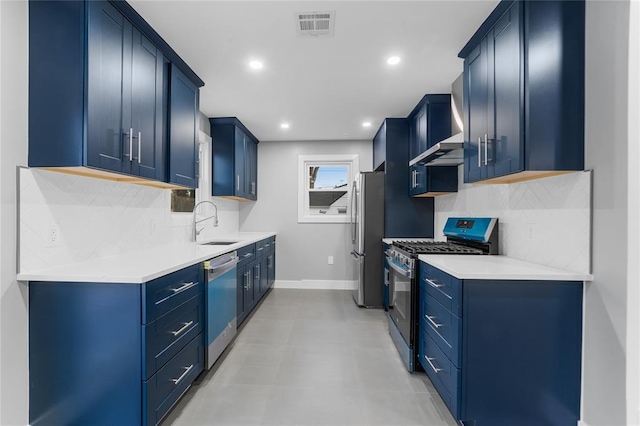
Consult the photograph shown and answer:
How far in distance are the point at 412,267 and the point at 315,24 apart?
1862mm

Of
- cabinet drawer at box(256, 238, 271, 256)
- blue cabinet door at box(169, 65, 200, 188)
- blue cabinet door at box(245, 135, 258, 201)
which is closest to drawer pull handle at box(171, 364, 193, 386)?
blue cabinet door at box(169, 65, 200, 188)

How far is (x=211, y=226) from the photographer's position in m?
3.82

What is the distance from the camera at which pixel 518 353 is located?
1633 millimetres

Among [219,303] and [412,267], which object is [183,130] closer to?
[219,303]

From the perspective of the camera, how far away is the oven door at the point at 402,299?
7.78ft

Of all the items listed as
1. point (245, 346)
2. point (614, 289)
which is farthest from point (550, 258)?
point (245, 346)

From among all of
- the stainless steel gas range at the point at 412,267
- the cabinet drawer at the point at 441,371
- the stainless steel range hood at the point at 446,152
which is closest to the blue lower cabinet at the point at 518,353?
the cabinet drawer at the point at 441,371

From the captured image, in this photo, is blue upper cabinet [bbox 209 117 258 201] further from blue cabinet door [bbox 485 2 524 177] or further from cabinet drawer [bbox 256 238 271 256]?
blue cabinet door [bbox 485 2 524 177]

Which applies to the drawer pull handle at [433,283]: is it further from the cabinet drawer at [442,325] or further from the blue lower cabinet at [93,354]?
the blue lower cabinet at [93,354]

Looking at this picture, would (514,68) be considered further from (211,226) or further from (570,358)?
(211,226)

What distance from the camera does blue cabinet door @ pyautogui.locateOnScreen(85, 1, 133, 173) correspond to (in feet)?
5.09

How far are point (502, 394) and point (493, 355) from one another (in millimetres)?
212

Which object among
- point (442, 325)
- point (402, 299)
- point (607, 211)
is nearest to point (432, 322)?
point (442, 325)

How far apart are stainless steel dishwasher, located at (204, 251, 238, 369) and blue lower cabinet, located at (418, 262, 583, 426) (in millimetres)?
1702
